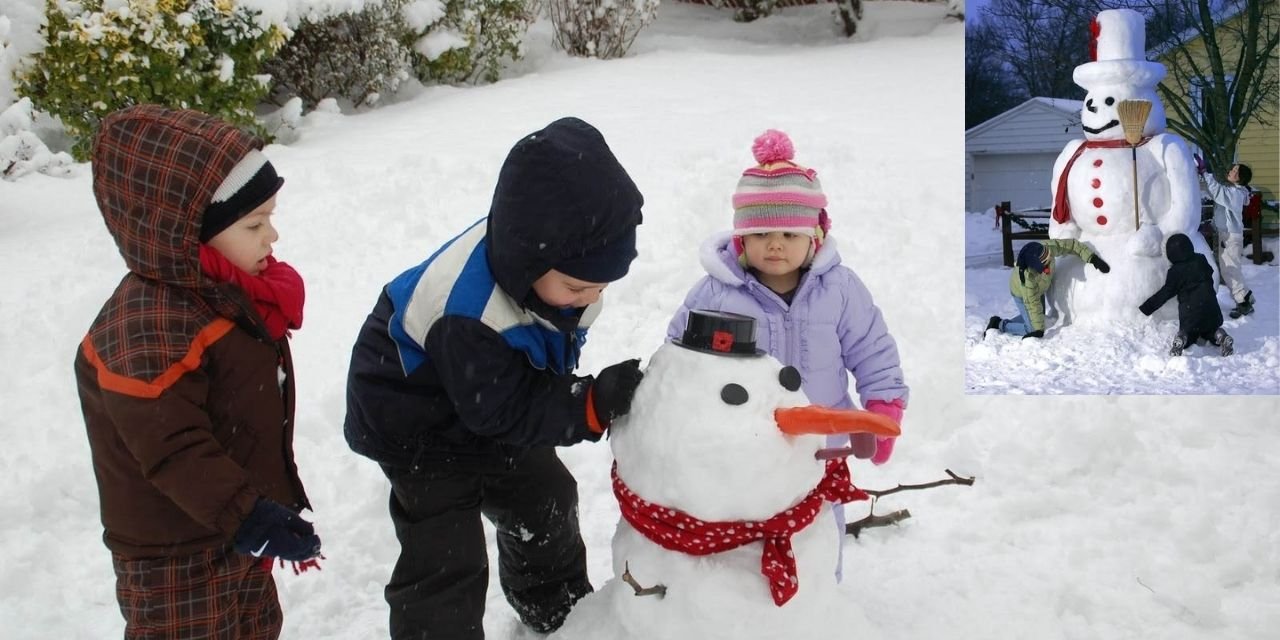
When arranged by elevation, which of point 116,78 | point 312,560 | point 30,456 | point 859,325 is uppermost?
point 116,78

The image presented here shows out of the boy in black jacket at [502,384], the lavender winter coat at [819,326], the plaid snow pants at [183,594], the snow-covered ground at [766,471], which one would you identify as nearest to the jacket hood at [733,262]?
the lavender winter coat at [819,326]

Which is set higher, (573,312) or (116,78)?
(116,78)

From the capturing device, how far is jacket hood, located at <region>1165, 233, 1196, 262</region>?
10.1 ft

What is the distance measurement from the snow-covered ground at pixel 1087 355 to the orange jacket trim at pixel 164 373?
7.31 ft

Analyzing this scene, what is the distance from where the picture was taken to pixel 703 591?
6.64ft

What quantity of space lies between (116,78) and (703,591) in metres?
5.14

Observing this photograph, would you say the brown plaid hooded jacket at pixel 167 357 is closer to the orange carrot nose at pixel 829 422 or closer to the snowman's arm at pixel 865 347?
the orange carrot nose at pixel 829 422

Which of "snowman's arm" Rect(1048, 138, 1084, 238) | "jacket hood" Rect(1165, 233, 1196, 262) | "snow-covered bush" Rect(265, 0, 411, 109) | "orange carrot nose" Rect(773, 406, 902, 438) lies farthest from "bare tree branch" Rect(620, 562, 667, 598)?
"snow-covered bush" Rect(265, 0, 411, 109)

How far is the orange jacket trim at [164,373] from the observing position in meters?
2.04

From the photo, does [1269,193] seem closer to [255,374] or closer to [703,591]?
[703,591]

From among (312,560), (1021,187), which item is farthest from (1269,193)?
(312,560)

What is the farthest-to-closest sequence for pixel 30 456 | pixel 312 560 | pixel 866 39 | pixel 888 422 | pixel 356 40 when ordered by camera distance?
1. pixel 866 39
2. pixel 356 40
3. pixel 30 456
4. pixel 312 560
5. pixel 888 422

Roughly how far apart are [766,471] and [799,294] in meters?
0.79

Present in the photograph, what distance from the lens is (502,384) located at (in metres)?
2.11
